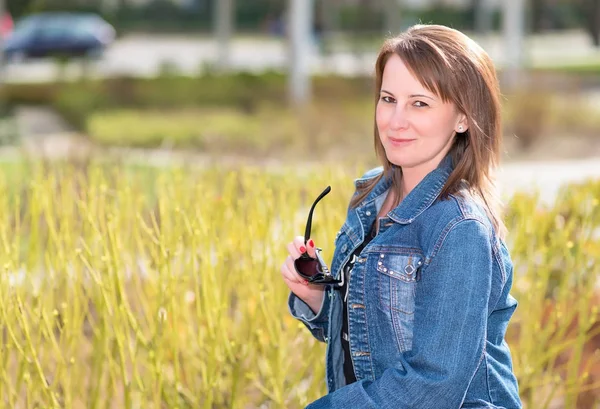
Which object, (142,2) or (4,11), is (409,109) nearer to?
(4,11)

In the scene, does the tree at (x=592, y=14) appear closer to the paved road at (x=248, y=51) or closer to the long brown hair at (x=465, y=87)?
the paved road at (x=248, y=51)

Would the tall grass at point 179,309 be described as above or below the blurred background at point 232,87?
above

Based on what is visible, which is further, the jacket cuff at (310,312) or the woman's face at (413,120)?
the jacket cuff at (310,312)

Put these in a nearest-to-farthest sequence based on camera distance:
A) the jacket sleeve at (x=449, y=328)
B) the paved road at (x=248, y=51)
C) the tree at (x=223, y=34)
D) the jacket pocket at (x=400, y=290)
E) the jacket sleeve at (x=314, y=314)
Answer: the jacket sleeve at (x=449, y=328) → the jacket pocket at (x=400, y=290) → the jacket sleeve at (x=314, y=314) → the tree at (x=223, y=34) → the paved road at (x=248, y=51)

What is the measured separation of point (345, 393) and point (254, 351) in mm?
1238

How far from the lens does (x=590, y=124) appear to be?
12812 mm

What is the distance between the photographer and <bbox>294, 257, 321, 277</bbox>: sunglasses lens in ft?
6.57

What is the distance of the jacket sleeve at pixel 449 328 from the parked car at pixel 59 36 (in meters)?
19.7

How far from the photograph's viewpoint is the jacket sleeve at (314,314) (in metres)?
2.15

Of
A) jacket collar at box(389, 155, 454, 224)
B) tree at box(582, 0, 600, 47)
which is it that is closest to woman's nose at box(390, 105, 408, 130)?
jacket collar at box(389, 155, 454, 224)

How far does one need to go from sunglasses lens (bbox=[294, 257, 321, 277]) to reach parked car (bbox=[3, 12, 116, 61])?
19.4 metres

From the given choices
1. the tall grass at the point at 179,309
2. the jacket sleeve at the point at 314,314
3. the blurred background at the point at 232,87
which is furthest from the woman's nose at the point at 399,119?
the blurred background at the point at 232,87

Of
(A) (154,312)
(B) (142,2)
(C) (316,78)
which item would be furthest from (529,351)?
(B) (142,2)

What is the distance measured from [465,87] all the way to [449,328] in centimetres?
45
